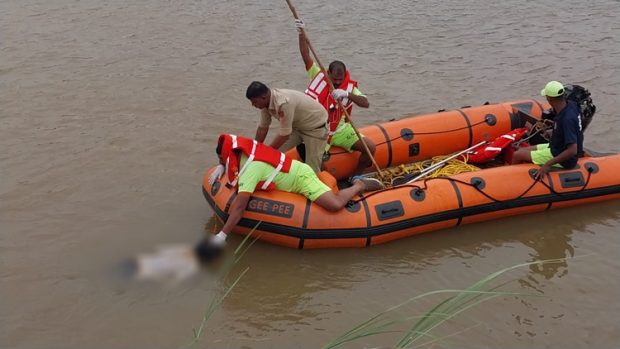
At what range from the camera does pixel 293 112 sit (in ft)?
17.3

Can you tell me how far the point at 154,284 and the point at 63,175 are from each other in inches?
89.3

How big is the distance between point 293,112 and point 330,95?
728mm

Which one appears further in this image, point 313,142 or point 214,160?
point 214,160

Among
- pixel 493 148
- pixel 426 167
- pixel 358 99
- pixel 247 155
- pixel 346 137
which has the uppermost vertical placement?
pixel 358 99

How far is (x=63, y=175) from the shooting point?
641 cm

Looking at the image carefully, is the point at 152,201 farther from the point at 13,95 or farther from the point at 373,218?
the point at 13,95

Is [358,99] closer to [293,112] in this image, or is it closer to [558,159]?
[293,112]

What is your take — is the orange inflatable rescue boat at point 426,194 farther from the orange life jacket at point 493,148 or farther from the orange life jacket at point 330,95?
the orange life jacket at point 330,95

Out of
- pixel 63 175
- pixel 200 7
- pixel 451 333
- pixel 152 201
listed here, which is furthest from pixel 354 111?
pixel 200 7

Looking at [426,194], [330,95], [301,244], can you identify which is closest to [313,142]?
[330,95]

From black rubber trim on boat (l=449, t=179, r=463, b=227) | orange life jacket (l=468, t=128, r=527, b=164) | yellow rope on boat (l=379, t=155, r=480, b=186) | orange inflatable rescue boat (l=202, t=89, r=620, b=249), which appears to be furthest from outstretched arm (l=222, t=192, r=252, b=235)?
orange life jacket (l=468, t=128, r=527, b=164)

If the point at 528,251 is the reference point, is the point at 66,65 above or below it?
above

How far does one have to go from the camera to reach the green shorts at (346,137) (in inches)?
237

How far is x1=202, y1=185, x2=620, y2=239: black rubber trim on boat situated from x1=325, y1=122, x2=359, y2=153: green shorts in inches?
43.3
